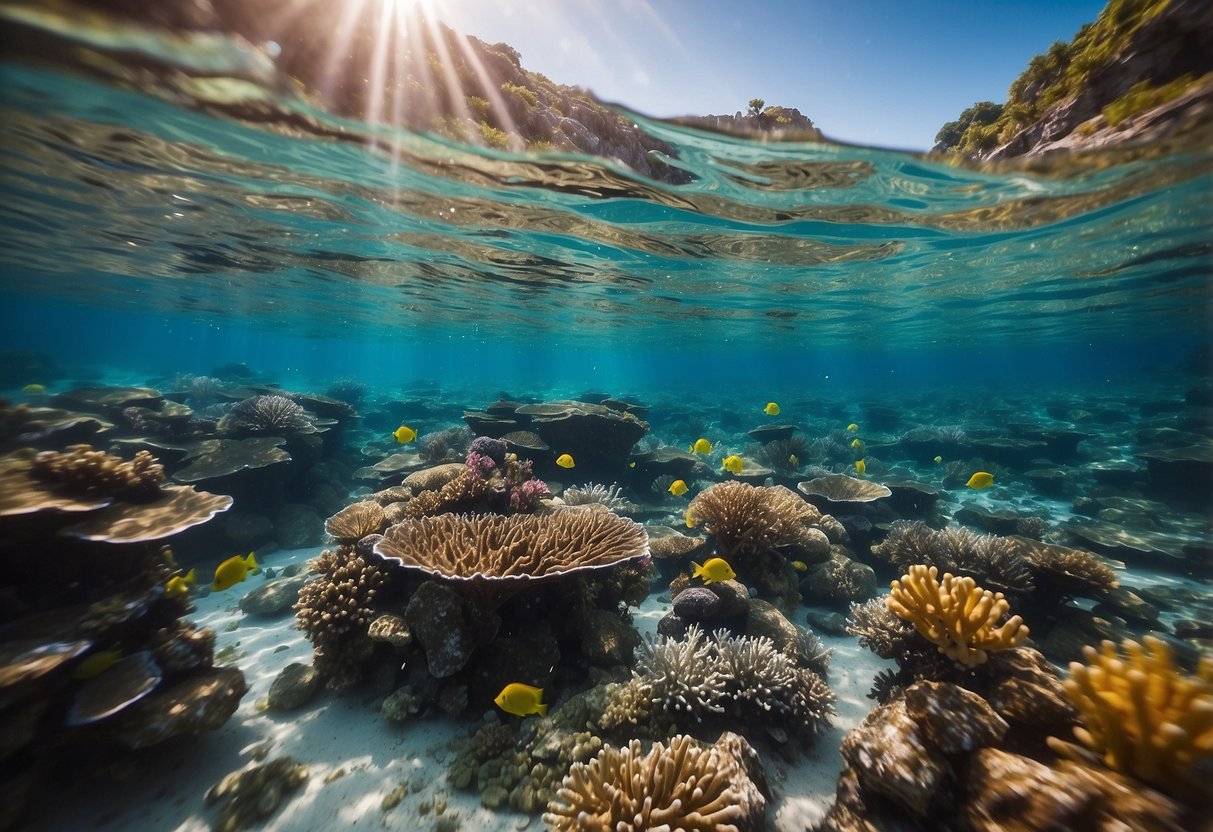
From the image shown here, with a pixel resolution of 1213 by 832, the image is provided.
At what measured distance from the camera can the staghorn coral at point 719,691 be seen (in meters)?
4.45

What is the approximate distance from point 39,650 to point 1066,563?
1146 cm

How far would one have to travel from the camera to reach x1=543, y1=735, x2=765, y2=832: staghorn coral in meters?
2.95

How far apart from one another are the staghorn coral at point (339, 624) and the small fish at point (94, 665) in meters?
1.45

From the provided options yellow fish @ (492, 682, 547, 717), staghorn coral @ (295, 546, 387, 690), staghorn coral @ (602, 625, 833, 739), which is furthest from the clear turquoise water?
yellow fish @ (492, 682, 547, 717)

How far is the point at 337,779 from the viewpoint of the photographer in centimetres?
417

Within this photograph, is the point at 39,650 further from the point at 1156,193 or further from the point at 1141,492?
the point at 1141,492

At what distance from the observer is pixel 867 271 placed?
1797cm

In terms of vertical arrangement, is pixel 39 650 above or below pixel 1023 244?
below

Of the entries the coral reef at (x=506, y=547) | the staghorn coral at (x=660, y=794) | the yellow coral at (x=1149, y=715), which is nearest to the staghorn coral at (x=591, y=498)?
the coral reef at (x=506, y=547)

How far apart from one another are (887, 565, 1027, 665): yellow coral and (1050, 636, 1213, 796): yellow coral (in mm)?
646

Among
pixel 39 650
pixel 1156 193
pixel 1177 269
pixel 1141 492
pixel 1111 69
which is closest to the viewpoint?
pixel 39 650

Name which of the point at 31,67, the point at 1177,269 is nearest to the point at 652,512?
the point at 31,67

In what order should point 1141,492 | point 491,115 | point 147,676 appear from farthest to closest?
point 1141,492 < point 491,115 < point 147,676

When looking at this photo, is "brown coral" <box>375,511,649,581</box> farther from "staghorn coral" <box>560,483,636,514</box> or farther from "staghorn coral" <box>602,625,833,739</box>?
"staghorn coral" <box>560,483,636,514</box>
